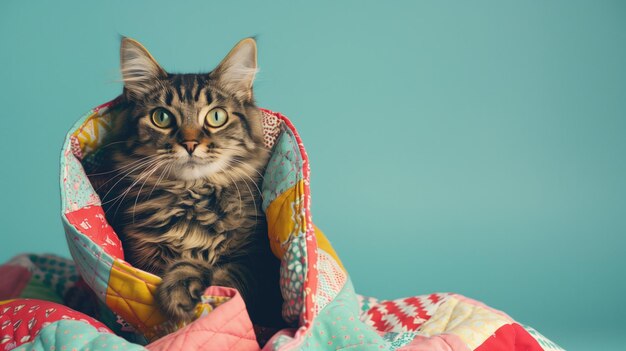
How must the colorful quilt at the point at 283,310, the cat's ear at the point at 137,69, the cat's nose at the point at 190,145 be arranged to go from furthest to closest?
the cat's ear at the point at 137,69 < the cat's nose at the point at 190,145 < the colorful quilt at the point at 283,310

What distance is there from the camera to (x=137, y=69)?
1.66 metres

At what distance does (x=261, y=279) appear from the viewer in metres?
1.54

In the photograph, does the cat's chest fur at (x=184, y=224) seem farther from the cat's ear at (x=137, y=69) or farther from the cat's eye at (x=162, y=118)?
the cat's ear at (x=137, y=69)

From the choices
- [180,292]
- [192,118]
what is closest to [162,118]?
[192,118]

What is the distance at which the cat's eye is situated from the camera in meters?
1.59

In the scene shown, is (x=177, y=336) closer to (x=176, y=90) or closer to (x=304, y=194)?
(x=304, y=194)

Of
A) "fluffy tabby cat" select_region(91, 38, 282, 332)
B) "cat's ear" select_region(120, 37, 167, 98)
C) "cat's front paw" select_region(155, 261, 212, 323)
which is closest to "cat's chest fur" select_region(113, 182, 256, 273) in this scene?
"fluffy tabby cat" select_region(91, 38, 282, 332)

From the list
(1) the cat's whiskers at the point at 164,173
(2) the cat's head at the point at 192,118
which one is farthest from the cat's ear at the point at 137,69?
(1) the cat's whiskers at the point at 164,173

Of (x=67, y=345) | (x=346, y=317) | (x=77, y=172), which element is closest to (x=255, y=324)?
(x=346, y=317)

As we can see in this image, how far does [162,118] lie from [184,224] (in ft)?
0.92

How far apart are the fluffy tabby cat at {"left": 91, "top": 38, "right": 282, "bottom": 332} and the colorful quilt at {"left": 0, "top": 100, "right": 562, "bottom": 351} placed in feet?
0.20

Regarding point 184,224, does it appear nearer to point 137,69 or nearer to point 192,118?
point 192,118

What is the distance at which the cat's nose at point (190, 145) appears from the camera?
152 cm

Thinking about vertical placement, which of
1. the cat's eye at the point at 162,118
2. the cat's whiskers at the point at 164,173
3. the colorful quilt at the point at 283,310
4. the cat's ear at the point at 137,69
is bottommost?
the colorful quilt at the point at 283,310
